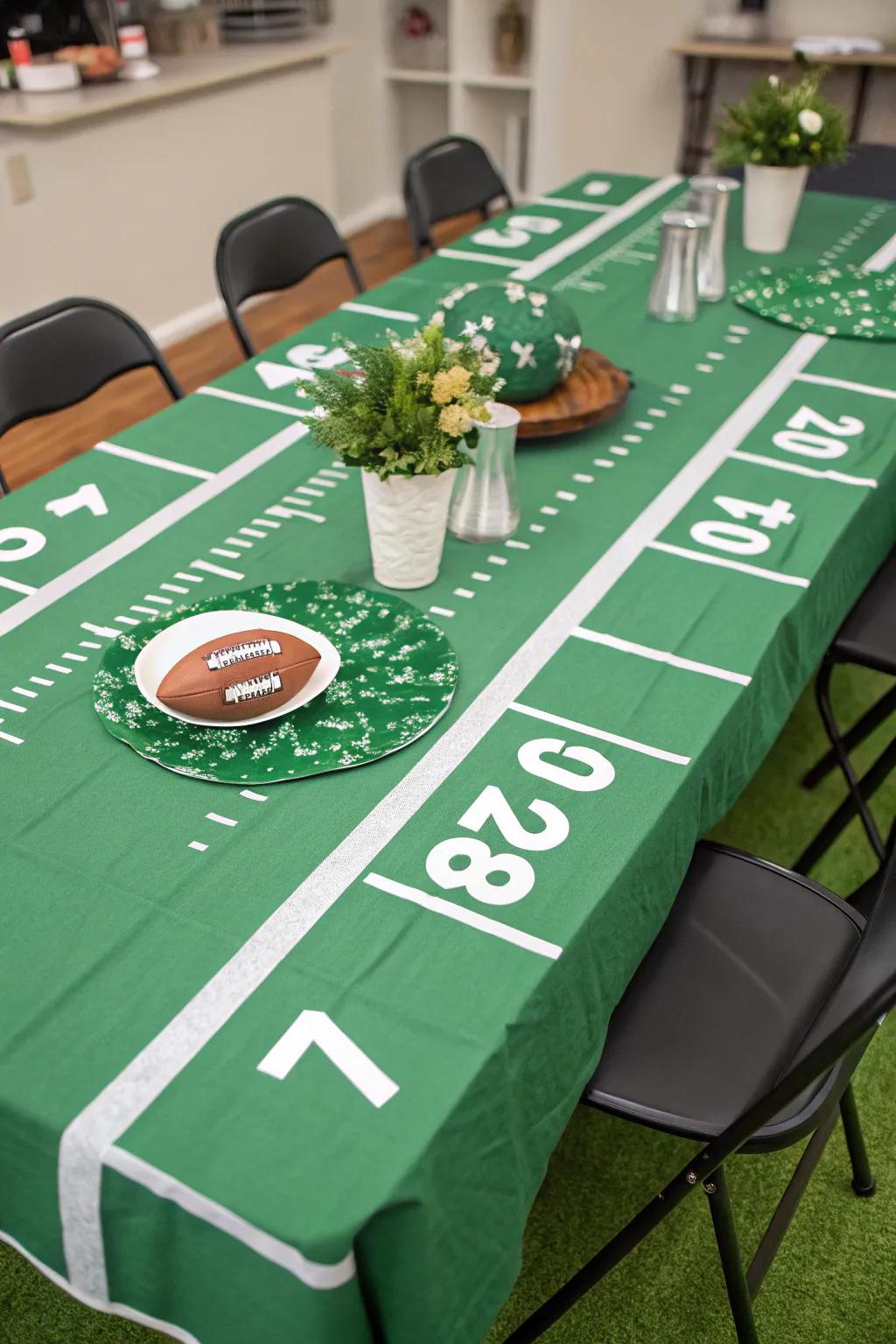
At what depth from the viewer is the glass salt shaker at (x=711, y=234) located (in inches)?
88.8

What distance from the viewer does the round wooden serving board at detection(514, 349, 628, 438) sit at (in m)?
1.83

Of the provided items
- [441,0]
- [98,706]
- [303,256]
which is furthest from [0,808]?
[441,0]

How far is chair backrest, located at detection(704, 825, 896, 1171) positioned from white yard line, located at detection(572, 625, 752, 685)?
1.04 feet

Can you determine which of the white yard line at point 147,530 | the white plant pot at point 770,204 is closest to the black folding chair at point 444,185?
the white plant pot at point 770,204

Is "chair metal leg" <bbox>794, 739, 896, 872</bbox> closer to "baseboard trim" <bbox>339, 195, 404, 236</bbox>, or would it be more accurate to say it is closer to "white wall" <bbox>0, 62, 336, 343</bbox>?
"white wall" <bbox>0, 62, 336, 343</bbox>

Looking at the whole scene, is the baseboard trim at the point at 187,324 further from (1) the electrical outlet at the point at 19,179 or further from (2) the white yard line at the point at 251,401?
(2) the white yard line at the point at 251,401

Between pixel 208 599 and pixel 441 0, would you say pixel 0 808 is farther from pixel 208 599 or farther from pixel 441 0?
pixel 441 0

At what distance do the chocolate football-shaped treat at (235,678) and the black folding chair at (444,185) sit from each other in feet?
6.37

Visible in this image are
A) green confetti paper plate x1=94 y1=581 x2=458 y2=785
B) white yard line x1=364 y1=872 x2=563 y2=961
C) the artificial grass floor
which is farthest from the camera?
the artificial grass floor

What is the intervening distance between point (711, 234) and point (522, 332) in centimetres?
74

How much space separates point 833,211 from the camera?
114 inches

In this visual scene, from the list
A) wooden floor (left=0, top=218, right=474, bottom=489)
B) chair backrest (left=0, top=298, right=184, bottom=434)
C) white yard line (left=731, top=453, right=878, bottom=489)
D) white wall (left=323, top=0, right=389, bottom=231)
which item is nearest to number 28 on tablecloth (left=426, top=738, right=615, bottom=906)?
white yard line (left=731, top=453, right=878, bottom=489)

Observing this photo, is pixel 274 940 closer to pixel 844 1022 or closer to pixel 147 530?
pixel 844 1022

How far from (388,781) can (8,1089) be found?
46cm
